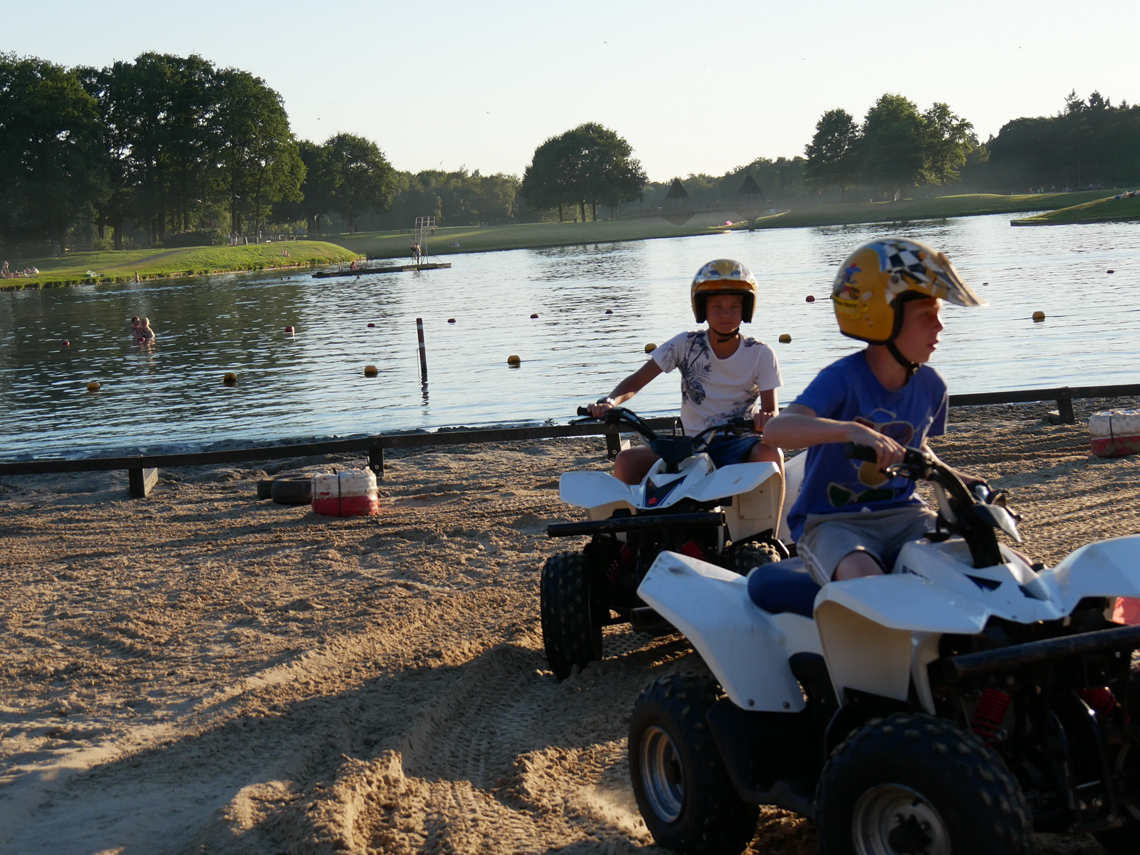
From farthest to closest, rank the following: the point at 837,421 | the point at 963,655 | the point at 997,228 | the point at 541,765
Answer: the point at 997,228 → the point at 541,765 → the point at 837,421 → the point at 963,655

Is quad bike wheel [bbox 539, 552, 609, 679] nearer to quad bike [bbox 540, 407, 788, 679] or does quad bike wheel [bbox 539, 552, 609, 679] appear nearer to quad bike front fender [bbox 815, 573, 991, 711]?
quad bike [bbox 540, 407, 788, 679]

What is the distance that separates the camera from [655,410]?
15.4 m

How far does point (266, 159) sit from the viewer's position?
112125 mm

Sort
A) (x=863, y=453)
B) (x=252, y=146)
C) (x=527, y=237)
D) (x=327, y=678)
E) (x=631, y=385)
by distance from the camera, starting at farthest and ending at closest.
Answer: (x=527, y=237)
(x=252, y=146)
(x=631, y=385)
(x=327, y=678)
(x=863, y=453)

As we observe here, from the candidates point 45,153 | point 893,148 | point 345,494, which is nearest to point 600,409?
point 345,494

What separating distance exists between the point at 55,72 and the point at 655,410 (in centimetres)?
10075

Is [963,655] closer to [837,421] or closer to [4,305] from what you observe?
[837,421]

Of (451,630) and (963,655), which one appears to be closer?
(963,655)

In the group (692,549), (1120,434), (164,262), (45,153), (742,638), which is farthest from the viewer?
(45,153)

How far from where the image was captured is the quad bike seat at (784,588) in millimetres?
3215

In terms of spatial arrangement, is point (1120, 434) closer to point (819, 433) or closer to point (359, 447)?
point (359, 447)

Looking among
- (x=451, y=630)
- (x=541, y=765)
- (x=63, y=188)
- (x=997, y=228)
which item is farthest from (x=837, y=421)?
(x=63, y=188)

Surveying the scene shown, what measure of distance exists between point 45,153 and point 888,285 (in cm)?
10712

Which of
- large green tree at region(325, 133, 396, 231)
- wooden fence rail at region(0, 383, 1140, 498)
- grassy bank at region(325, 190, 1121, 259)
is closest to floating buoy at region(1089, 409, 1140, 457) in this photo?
wooden fence rail at region(0, 383, 1140, 498)
